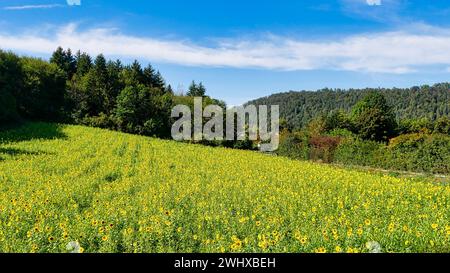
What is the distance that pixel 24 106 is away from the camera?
4831 cm

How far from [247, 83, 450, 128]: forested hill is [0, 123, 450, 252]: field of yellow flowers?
104m

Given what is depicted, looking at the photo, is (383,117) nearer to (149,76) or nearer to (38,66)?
(149,76)

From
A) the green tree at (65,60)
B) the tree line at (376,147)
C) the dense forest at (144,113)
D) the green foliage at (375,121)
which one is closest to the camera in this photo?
the tree line at (376,147)

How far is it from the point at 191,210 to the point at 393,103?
557 feet

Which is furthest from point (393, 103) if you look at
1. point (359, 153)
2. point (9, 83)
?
point (9, 83)

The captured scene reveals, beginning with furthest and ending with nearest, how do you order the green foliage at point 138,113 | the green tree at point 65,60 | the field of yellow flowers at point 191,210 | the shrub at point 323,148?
the green tree at point 65,60
the green foliage at point 138,113
the shrub at point 323,148
the field of yellow flowers at point 191,210

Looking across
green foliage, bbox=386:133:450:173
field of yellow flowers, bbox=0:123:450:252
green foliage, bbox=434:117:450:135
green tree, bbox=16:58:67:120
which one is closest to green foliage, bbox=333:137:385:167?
green foliage, bbox=386:133:450:173

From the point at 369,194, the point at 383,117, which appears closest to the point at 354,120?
the point at 383,117

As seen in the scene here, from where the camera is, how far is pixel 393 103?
6531 inches

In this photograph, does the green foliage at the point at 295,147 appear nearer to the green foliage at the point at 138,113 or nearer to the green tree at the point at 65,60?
the green foliage at the point at 138,113

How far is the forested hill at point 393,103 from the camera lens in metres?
144

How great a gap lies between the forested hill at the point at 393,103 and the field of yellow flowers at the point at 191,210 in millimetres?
103551

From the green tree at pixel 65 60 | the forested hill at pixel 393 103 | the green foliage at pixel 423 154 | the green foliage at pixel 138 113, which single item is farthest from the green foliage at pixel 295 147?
A: the forested hill at pixel 393 103
